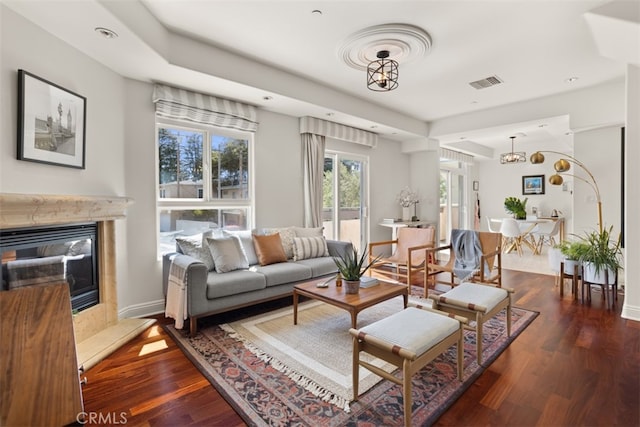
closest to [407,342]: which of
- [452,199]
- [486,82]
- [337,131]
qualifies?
[486,82]

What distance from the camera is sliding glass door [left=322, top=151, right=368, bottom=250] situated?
17.3 feet

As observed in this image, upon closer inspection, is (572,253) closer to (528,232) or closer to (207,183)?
(528,232)

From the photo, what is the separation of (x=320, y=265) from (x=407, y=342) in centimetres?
205

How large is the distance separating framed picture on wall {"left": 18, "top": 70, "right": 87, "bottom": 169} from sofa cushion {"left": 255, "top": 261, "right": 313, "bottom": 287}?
188cm

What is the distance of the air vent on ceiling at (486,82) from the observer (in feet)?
12.5

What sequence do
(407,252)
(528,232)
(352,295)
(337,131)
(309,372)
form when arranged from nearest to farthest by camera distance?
(309,372) → (352,295) → (407,252) → (337,131) → (528,232)

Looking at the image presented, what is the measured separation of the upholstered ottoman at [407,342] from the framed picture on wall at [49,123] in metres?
2.53

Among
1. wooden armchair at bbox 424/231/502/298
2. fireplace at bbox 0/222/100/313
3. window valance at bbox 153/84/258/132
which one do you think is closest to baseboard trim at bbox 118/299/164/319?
fireplace at bbox 0/222/100/313

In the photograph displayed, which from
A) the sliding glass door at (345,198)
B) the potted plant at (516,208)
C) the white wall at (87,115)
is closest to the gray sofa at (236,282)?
the white wall at (87,115)

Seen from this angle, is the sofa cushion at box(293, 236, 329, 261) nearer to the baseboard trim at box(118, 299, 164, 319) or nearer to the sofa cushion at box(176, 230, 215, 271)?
the sofa cushion at box(176, 230, 215, 271)

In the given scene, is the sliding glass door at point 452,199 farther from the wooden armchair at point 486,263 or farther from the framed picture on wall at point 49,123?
the framed picture on wall at point 49,123

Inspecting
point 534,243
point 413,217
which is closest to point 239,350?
point 413,217

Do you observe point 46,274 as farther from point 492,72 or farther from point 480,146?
point 480,146

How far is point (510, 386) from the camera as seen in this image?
200 centimetres
